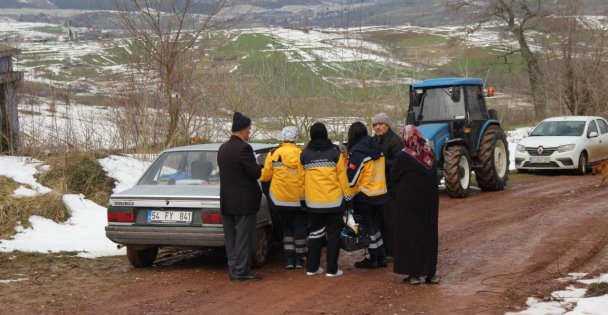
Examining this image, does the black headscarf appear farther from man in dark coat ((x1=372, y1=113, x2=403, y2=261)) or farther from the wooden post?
the wooden post

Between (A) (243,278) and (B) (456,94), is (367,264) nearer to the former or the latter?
(A) (243,278)

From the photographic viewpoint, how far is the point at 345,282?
10.1 m

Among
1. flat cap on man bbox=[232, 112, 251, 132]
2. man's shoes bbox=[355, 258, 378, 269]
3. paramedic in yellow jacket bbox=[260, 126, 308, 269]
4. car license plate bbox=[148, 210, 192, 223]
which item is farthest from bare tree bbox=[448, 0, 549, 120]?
car license plate bbox=[148, 210, 192, 223]

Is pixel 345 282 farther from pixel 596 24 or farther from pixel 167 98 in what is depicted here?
pixel 596 24

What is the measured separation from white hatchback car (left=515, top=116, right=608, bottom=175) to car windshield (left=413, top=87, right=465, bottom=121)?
5.12m

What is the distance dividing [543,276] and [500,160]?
9.76m

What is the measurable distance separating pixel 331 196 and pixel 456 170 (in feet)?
25.6

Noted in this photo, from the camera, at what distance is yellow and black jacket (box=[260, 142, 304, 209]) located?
1045cm

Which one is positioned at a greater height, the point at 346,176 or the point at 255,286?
the point at 346,176

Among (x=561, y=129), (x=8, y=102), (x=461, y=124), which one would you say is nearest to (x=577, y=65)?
(x=561, y=129)

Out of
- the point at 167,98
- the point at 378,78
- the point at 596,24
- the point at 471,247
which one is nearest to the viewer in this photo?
the point at 471,247

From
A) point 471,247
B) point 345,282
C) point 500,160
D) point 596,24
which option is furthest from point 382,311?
point 596,24

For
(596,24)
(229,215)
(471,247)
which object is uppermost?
(596,24)

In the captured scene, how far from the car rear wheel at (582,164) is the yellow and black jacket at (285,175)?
559 inches
